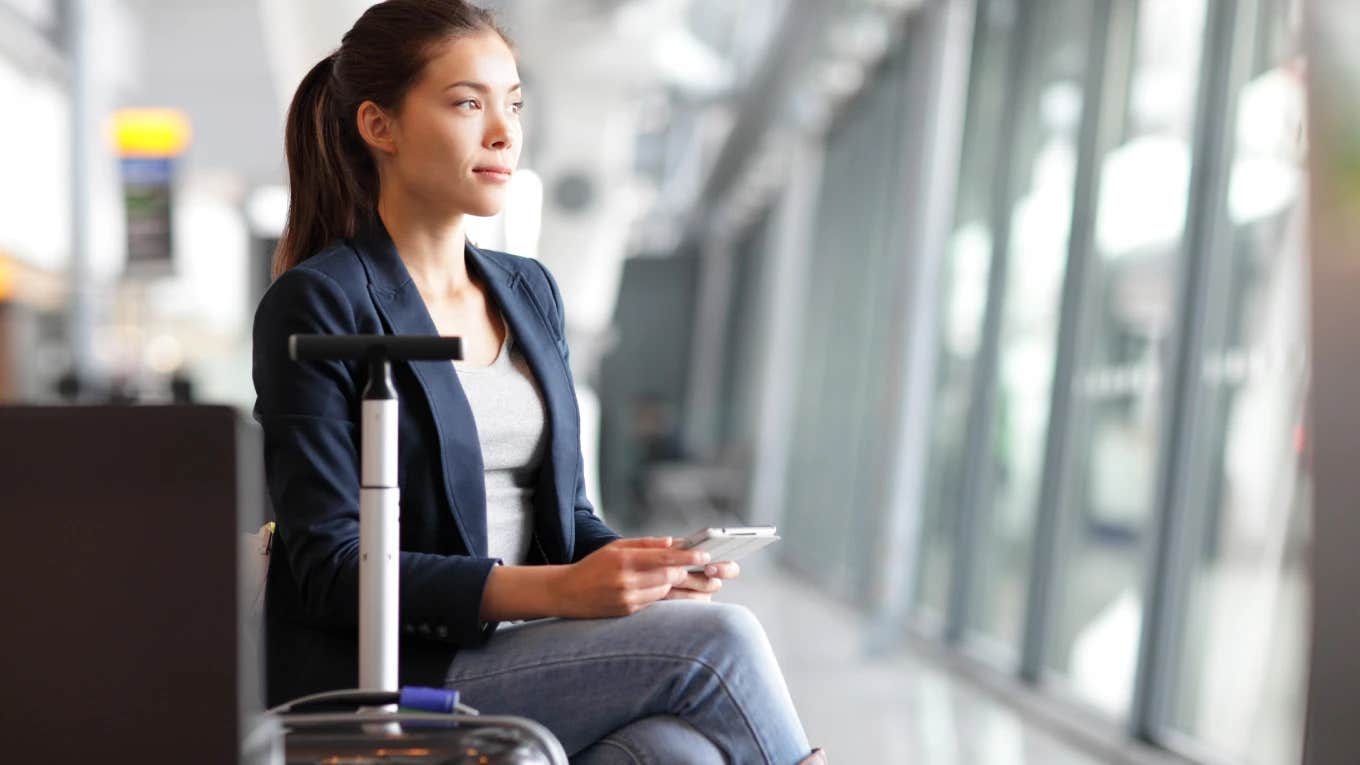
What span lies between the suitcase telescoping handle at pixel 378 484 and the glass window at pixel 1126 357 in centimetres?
324

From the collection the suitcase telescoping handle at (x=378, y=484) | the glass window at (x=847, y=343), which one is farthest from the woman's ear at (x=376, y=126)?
the glass window at (x=847, y=343)

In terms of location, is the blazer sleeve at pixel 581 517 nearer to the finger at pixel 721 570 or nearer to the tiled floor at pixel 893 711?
the finger at pixel 721 570

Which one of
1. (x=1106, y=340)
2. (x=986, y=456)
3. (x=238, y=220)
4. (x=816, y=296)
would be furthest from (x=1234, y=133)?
(x=238, y=220)

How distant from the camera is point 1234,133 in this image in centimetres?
415

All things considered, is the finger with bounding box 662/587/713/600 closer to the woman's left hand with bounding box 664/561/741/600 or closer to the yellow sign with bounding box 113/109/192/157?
the woman's left hand with bounding box 664/561/741/600

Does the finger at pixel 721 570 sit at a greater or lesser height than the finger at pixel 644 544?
lesser

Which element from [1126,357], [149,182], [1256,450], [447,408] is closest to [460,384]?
[447,408]

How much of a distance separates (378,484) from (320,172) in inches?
22.5

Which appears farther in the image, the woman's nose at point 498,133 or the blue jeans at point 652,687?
the woman's nose at point 498,133

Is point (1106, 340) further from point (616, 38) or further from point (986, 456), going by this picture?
point (616, 38)

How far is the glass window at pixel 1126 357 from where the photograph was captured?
4.67 metres

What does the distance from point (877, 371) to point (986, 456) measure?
113 inches

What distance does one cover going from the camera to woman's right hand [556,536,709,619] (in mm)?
1591

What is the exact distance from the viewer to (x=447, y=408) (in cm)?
171
